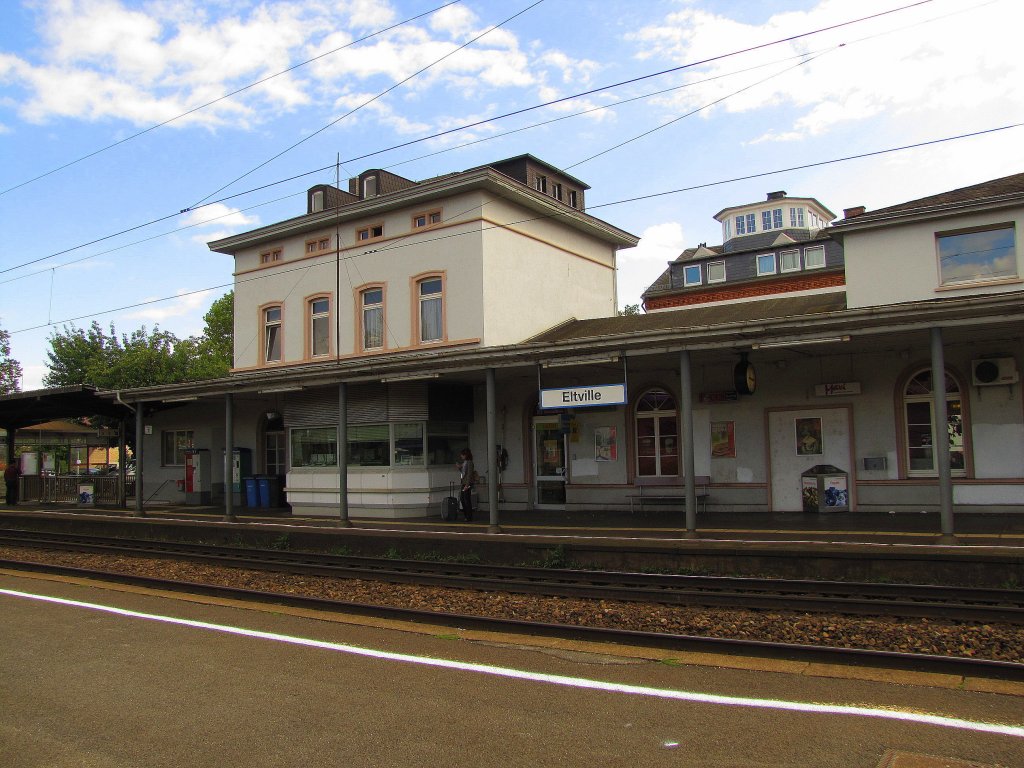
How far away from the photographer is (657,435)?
16.7 meters

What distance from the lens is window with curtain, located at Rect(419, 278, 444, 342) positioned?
792 inches

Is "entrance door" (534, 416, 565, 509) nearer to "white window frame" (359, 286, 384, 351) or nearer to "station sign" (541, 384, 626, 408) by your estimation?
"station sign" (541, 384, 626, 408)

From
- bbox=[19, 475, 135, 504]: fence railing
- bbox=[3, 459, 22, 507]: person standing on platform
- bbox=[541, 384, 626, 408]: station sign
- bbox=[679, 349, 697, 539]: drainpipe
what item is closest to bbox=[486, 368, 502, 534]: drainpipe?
bbox=[541, 384, 626, 408]: station sign

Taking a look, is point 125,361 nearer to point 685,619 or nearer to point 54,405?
point 54,405

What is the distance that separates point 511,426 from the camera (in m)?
18.5

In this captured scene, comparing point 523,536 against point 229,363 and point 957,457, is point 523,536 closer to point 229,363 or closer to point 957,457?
point 957,457

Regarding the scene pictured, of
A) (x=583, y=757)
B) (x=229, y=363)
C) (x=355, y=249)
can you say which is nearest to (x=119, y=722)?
(x=583, y=757)

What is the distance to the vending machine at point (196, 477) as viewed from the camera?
24469mm

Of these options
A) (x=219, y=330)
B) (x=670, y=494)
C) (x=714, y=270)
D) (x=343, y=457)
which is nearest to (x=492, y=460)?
(x=343, y=457)

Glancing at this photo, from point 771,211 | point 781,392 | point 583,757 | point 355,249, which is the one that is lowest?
point 583,757

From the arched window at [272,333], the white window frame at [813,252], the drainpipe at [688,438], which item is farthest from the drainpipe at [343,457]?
the white window frame at [813,252]

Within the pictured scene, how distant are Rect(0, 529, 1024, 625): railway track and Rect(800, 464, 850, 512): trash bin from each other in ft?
17.1

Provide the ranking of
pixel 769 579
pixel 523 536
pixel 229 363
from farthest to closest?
pixel 229 363, pixel 523 536, pixel 769 579

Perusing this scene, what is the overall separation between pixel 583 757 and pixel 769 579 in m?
5.63
